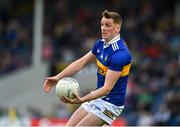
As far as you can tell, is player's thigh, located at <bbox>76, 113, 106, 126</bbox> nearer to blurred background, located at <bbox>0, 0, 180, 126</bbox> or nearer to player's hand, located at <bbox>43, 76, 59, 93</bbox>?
player's hand, located at <bbox>43, 76, 59, 93</bbox>

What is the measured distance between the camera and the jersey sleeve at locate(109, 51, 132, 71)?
10.2m

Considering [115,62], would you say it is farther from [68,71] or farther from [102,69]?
[68,71]

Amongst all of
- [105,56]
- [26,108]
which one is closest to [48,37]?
[26,108]

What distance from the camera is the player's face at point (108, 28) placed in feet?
33.9

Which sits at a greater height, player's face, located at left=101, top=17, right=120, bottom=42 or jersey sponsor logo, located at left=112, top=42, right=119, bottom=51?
player's face, located at left=101, top=17, right=120, bottom=42

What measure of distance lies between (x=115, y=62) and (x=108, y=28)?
1.45ft

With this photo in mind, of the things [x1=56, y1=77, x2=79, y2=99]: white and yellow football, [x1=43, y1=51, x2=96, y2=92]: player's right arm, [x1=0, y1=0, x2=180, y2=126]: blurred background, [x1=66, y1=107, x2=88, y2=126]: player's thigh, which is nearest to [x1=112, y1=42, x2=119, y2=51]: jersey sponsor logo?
[x1=43, y1=51, x2=96, y2=92]: player's right arm

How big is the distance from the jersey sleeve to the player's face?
0.81ft

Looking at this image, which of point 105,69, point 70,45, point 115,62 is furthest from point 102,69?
point 70,45

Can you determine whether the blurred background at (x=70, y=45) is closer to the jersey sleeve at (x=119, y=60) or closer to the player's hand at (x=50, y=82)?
the player's hand at (x=50, y=82)

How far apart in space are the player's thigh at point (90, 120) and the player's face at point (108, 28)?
1.00 meters

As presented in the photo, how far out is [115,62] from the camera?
1022 centimetres

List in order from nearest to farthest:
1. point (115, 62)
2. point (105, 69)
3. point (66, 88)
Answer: point (66, 88) → point (115, 62) → point (105, 69)

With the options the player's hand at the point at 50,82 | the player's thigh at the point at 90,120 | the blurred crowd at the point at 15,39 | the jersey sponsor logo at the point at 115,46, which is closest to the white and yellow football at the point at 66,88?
the player's hand at the point at 50,82
